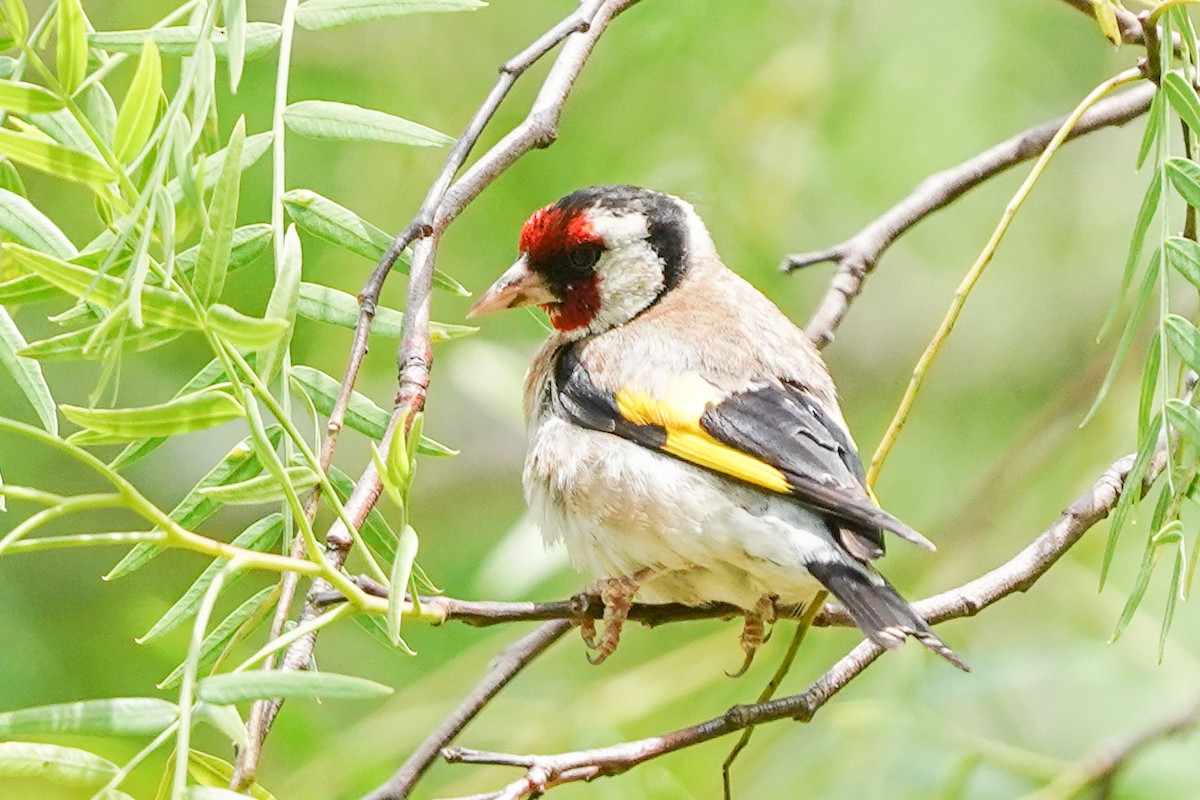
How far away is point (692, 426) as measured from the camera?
300 cm

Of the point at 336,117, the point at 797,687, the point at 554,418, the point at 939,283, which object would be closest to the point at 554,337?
the point at 554,418

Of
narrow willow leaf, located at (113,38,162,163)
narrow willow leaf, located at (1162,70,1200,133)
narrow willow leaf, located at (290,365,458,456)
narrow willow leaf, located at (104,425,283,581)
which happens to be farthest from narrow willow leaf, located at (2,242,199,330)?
narrow willow leaf, located at (1162,70,1200,133)

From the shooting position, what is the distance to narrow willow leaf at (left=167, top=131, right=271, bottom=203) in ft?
5.02

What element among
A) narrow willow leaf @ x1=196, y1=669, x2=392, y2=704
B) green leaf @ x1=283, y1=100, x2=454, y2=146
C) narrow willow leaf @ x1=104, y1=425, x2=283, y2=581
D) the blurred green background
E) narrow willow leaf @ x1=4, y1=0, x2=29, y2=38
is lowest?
the blurred green background

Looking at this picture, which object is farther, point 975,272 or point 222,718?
point 975,272

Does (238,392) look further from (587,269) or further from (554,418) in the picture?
(587,269)

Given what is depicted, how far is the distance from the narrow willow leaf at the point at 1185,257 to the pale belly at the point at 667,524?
81cm

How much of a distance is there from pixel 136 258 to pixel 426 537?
4.38 meters

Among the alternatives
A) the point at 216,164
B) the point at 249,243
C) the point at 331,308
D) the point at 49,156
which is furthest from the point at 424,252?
the point at 49,156

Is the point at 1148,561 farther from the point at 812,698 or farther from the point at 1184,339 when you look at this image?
the point at 812,698

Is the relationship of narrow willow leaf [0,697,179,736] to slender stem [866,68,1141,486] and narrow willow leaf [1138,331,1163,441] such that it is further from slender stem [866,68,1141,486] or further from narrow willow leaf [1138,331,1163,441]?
narrow willow leaf [1138,331,1163,441]

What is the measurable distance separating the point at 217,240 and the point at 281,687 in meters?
0.45

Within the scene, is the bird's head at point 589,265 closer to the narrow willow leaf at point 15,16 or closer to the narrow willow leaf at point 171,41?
the narrow willow leaf at point 171,41

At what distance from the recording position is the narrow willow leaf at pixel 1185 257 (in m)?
2.05
